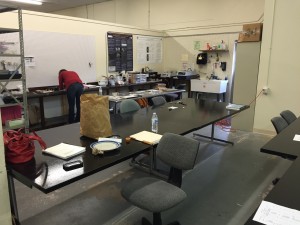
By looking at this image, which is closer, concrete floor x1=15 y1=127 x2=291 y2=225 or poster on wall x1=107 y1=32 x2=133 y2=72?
concrete floor x1=15 y1=127 x2=291 y2=225

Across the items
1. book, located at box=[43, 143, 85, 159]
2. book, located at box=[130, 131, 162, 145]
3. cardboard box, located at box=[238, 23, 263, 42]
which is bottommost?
book, located at box=[43, 143, 85, 159]

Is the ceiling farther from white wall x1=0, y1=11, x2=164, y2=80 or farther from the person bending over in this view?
the person bending over

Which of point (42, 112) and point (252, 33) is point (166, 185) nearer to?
point (42, 112)

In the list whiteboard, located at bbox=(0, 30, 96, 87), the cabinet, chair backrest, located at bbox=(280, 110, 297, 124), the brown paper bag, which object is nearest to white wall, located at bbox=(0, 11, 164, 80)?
whiteboard, located at bbox=(0, 30, 96, 87)

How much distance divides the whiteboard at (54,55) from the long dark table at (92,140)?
2682 millimetres

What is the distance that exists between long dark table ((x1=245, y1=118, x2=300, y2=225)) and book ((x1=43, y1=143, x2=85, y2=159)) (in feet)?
4.24

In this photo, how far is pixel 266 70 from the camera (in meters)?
4.73

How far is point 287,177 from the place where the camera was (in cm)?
167

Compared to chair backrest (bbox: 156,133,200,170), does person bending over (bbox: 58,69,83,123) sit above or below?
above

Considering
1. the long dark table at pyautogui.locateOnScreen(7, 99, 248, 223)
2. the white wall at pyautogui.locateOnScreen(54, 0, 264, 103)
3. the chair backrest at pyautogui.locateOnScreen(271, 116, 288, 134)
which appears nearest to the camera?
the long dark table at pyautogui.locateOnScreen(7, 99, 248, 223)

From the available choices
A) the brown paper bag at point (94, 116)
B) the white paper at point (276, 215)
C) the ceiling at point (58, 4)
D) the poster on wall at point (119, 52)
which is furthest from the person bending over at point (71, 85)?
the ceiling at point (58, 4)

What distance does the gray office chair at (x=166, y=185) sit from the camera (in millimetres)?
1796

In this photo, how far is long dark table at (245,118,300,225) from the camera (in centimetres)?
137

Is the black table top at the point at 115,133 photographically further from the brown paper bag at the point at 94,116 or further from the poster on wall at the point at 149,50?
the poster on wall at the point at 149,50
